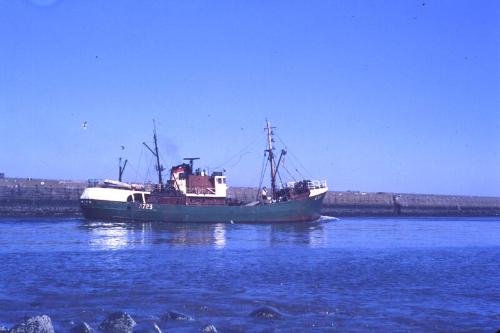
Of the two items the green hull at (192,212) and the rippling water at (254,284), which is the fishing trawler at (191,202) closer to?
the green hull at (192,212)

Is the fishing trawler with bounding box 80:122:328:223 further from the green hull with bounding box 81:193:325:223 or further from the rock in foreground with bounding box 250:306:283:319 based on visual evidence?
the rock in foreground with bounding box 250:306:283:319

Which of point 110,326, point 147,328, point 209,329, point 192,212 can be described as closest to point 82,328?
point 110,326

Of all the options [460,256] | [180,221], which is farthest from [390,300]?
[180,221]

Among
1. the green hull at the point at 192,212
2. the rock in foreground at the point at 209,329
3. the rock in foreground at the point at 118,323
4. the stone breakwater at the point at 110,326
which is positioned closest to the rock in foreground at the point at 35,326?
the stone breakwater at the point at 110,326

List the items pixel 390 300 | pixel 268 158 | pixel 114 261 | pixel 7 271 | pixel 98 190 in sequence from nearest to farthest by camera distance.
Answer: pixel 390 300
pixel 7 271
pixel 114 261
pixel 98 190
pixel 268 158

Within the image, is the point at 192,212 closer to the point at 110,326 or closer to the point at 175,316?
the point at 175,316

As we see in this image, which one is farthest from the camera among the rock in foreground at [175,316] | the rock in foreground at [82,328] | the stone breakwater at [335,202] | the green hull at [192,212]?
the stone breakwater at [335,202]

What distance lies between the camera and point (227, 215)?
171 ft

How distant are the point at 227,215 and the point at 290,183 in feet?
29.0

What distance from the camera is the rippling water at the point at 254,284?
12.7 m

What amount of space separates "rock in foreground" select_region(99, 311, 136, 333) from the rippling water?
0.55m

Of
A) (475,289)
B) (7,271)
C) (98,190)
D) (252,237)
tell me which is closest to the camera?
(475,289)

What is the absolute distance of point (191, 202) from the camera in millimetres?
52031

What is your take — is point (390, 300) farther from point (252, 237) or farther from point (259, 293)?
point (252, 237)
